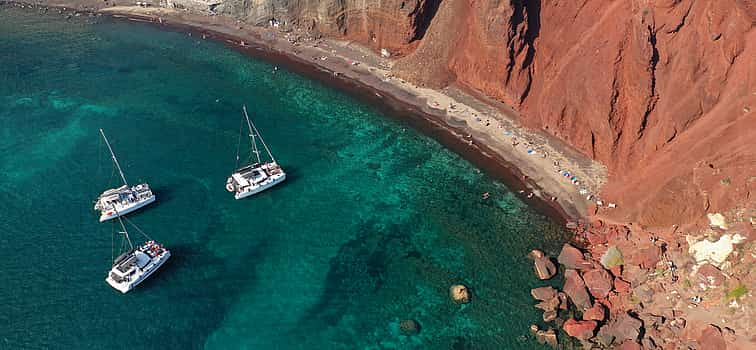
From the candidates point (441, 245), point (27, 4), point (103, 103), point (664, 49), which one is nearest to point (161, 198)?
point (103, 103)

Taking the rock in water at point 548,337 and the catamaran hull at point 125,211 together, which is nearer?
the rock in water at point 548,337

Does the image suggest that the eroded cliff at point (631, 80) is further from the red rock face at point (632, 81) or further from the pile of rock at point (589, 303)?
the pile of rock at point (589, 303)

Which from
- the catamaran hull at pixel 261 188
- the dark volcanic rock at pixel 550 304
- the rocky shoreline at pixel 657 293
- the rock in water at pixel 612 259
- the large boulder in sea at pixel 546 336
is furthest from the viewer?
the catamaran hull at pixel 261 188

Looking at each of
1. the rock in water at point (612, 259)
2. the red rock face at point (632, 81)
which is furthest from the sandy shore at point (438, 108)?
the rock in water at point (612, 259)

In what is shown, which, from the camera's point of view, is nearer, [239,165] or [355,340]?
[355,340]

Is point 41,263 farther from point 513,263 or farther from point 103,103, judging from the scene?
point 513,263

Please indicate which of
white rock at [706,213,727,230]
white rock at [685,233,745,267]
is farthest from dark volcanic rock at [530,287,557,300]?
white rock at [706,213,727,230]

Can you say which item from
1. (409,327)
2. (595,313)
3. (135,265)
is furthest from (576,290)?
(135,265)
